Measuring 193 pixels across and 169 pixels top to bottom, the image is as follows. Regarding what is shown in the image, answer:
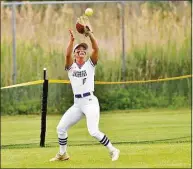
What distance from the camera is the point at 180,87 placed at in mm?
24359

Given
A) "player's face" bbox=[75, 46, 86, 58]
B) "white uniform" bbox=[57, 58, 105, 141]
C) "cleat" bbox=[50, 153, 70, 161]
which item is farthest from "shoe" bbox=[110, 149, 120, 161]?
"player's face" bbox=[75, 46, 86, 58]

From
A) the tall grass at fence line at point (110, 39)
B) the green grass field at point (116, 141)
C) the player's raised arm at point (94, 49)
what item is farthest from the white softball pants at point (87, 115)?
the tall grass at fence line at point (110, 39)

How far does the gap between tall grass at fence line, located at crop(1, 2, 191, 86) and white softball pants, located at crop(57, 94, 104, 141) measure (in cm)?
1158

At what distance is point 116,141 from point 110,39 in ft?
27.4

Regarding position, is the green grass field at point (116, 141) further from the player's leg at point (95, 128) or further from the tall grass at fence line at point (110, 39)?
the tall grass at fence line at point (110, 39)

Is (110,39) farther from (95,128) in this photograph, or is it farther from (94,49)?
(95,128)

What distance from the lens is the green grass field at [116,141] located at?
12.5 metres

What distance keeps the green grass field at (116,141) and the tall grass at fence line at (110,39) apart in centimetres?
179

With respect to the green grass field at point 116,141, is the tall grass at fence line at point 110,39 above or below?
above

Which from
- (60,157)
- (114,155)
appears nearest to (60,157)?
(60,157)

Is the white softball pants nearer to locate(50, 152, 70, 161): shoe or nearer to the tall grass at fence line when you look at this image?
locate(50, 152, 70, 161): shoe

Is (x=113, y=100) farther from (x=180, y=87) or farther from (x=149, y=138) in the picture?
(x=149, y=138)

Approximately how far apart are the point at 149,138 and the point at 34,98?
6905 millimetres

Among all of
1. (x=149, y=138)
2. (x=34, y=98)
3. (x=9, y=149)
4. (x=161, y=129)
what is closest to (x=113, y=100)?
(x=34, y=98)
